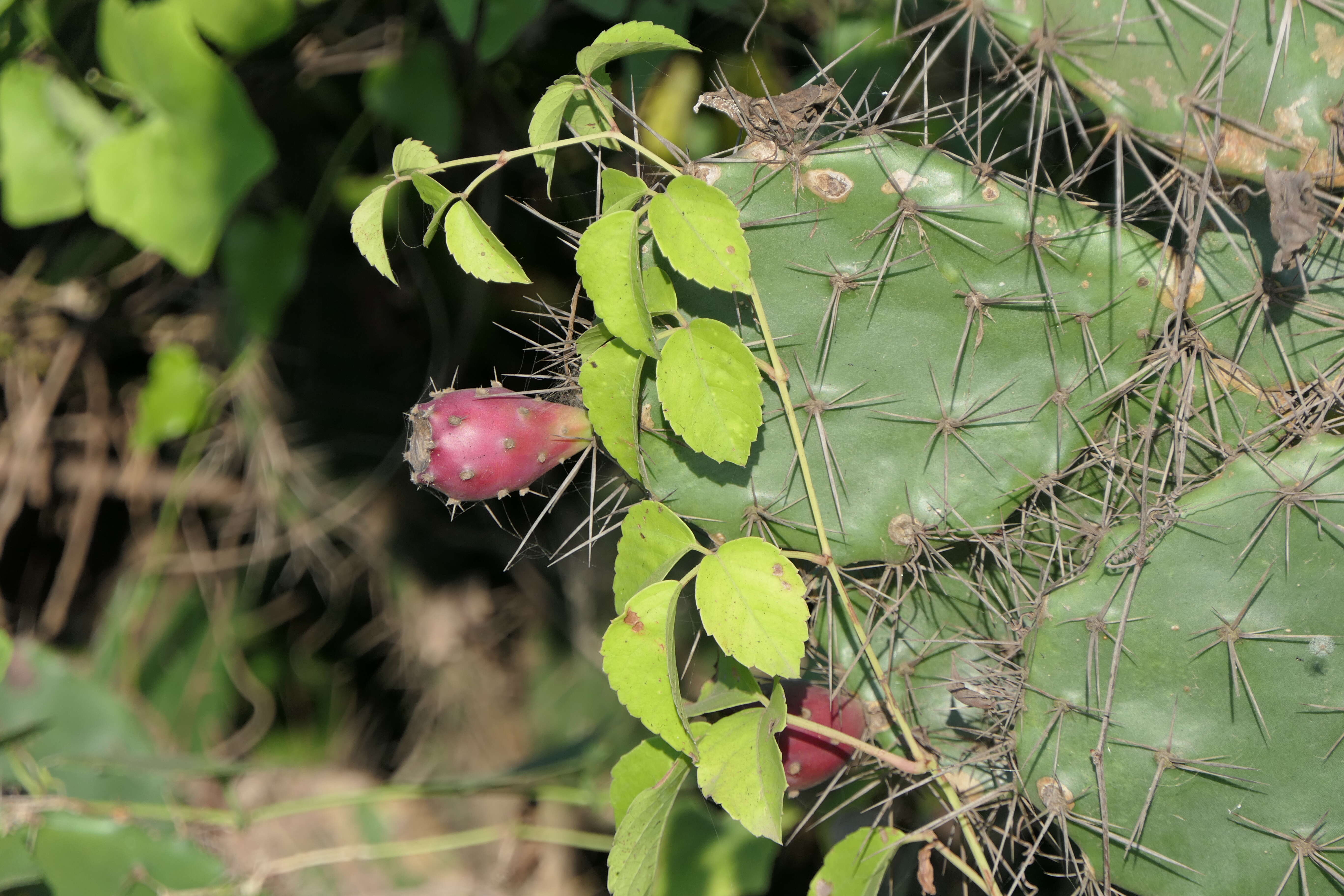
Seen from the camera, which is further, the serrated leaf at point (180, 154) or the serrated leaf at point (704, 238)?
the serrated leaf at point (180, 154)

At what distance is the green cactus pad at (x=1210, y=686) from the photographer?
778mm

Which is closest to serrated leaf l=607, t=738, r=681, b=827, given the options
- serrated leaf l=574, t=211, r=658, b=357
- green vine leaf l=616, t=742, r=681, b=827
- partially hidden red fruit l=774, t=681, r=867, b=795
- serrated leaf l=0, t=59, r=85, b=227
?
green vine leaf l=616, t=742, r=681, b=827

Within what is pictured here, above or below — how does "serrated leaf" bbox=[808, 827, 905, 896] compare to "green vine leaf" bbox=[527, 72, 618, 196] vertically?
below

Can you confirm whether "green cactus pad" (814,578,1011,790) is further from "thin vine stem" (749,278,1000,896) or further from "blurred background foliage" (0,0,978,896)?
"blurred background foliage" (0,0,978,896)

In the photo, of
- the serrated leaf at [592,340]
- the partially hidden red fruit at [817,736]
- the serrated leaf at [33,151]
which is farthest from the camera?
the serrated leaf at [33,151]

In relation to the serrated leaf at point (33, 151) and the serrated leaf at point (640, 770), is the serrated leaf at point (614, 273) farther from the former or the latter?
the serrated leaf at point (33, 151)

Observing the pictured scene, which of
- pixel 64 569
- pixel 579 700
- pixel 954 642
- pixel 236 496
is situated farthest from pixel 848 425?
pixel 64 569

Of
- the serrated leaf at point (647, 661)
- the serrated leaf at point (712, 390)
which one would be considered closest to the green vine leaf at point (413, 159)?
the serrated leaf at point (712, 390)

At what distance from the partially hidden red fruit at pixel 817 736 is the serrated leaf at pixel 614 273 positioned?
402 millimetres

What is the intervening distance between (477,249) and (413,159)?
9cm

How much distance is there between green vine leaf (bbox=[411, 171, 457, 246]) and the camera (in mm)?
793

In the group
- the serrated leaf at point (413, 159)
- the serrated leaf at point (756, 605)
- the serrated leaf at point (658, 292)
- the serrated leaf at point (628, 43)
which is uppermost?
the serrated leaf at point (628, 43)

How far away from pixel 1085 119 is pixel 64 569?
2072 mm

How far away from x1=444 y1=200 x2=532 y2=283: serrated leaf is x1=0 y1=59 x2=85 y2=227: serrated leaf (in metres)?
0.93
